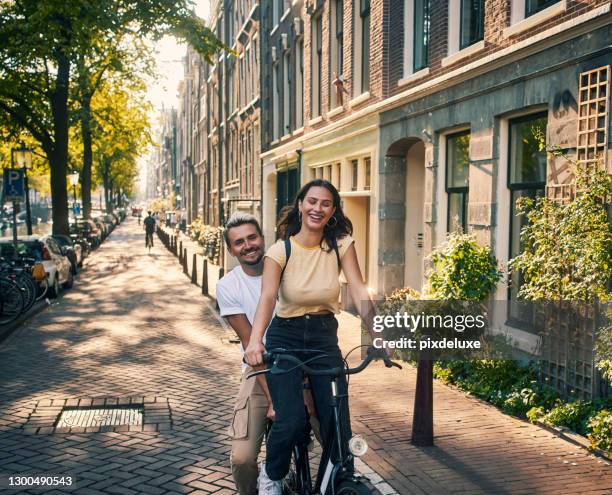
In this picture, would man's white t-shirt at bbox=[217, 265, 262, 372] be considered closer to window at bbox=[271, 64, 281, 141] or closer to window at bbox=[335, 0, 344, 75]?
window at bbox=[335, 0, 344, 75]

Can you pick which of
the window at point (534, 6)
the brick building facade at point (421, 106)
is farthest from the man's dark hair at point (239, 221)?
the window at point (534, 6)

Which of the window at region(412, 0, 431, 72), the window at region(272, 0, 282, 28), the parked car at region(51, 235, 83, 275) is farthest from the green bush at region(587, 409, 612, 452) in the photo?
the window at region(272, 0, 282, 28)

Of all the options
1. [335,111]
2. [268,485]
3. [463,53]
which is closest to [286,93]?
[335,111]

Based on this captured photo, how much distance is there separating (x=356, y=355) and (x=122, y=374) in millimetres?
3147

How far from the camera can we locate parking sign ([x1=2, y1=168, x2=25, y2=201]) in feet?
53.5

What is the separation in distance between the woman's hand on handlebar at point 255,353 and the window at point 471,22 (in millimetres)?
7410

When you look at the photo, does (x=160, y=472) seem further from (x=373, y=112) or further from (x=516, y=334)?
(x=373, y=112)

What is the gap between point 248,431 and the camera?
3.70m

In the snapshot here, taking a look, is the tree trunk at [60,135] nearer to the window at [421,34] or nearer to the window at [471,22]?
the window at [421,34]

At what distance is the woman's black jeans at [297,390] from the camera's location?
11.2 feet

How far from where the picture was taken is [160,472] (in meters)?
5.02

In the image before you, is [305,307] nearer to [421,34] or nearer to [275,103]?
[421,34]

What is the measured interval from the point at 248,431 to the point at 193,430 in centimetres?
252

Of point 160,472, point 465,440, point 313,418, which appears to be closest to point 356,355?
point 465,440
